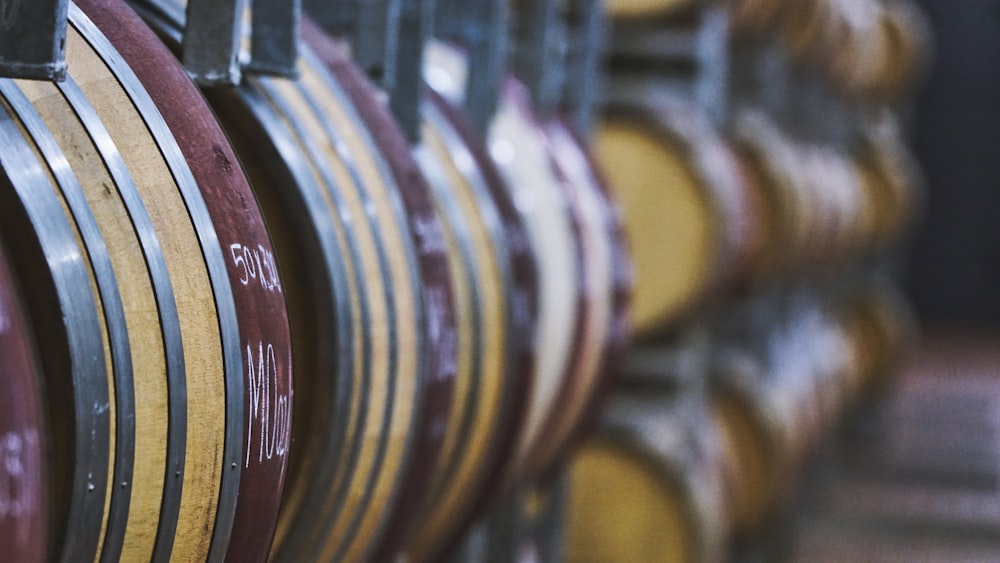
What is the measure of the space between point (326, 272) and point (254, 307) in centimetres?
23

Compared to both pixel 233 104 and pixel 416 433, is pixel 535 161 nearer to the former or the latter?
pixel 416 433

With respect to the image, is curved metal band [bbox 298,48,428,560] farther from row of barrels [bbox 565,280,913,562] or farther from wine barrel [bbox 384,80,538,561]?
row of barrels [bbox 565,280,913,562]

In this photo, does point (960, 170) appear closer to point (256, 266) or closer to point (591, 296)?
point (591, 296)

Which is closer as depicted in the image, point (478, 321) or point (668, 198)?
point (478, 321)

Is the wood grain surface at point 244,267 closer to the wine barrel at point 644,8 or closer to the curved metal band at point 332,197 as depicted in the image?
the curved metal band at point 332,197

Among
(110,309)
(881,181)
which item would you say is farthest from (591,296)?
(881,181)

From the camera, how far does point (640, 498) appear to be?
381 cm

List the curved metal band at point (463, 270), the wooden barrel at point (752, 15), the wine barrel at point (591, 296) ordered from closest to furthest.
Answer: the curved metal band at point (463, 270) → the wine barrel at point (591, 296) → the wooden barrel at point (752, 15)

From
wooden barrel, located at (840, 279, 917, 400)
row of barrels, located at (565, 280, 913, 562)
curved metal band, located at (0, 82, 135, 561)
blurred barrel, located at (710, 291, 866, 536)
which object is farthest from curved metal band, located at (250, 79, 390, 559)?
wooden barrel, located at (840, 279, 917, 400)

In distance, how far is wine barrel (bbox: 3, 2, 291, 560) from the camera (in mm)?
906

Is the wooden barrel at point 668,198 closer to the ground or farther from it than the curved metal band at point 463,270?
farther from it

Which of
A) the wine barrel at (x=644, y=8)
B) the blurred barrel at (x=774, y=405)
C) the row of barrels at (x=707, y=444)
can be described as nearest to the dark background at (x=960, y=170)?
the row of barrels at (x=707, y=444)

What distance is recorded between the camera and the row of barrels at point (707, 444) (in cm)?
381

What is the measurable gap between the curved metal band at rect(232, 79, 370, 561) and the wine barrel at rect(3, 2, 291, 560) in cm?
18
